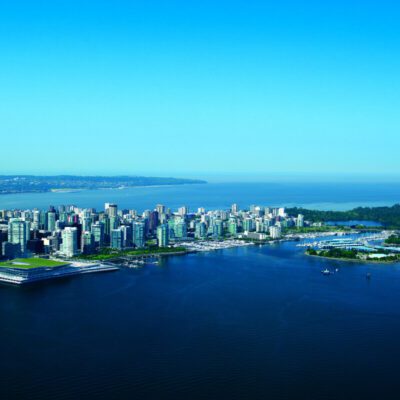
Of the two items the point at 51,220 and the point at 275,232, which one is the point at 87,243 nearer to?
the point at 51,220

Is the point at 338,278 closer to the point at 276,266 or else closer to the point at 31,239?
the point at 276,266

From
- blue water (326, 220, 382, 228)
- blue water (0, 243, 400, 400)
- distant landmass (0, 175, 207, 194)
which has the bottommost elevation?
blue water (0, 243, 400, 400)

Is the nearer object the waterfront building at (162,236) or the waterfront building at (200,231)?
the waterfront building at (162,236)

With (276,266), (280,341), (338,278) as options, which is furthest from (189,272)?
(280,341)

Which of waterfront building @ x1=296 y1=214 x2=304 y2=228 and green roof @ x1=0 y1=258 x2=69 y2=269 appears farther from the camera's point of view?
waterfront building @ x1=296 y1=214 x2=304 y2=228

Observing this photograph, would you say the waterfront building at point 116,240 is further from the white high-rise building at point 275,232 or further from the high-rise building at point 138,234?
the white high-rise building at point 275,232

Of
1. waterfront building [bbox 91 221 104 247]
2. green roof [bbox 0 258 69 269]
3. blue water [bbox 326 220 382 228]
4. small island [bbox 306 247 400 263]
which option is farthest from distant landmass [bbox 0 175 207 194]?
small island [bbox 306 247 400 263]

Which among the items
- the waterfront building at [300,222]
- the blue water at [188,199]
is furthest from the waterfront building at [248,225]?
the blue water at [188,199]

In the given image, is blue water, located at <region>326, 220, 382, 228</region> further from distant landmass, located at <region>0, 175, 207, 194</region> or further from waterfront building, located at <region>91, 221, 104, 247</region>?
distant landmass, located at <region>0, 175, 207, 194</region>

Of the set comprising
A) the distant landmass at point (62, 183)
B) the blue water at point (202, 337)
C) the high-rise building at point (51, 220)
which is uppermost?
the distant landmass at point (62, 183)

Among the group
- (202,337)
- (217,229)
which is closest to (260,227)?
(217,229)
